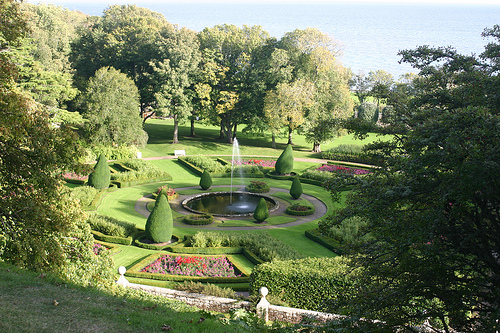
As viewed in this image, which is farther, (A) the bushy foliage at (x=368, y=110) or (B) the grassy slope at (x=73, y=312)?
(A) the bushy foliage at (x=368, y=110)

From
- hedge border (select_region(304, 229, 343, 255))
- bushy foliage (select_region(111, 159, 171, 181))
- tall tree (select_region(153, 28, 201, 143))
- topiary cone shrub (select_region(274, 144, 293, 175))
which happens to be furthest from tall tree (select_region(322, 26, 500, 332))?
tall tree (select_region(153, 28, 201, 143))

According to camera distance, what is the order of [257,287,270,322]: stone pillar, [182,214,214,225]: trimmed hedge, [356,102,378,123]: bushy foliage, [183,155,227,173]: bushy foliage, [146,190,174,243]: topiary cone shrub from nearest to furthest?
[257,287,270,322]: stone pillar
[146,190,174,243]: topiary cone shrub
[182,214,214,225]: trimmed hedge
[183,155,227,173]: bushy foliage
[356,102,378,123]: bushy foliage

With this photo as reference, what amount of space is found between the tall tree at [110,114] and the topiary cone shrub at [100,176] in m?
10.9

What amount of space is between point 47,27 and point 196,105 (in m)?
25.9

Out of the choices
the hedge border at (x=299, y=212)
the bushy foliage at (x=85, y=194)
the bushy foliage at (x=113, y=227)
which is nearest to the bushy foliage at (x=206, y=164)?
the bushy foliage at (x=85, y=194)

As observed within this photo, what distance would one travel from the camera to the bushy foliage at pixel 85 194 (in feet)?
85.9

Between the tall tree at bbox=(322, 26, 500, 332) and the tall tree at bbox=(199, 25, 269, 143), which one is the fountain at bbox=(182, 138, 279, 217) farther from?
the tall tree at bbox=(199, 25, 269, 143)

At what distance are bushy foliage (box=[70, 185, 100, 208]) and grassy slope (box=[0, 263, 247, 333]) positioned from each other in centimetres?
1603

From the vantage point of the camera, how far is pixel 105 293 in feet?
36.3

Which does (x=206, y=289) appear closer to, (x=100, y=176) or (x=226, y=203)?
(x=226, y=203)

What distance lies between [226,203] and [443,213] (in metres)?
21.9

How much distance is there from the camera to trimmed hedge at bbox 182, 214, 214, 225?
24.4 m

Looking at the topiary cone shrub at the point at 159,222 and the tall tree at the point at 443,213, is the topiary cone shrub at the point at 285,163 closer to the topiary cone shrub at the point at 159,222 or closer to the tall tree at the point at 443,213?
the topiary cone shrub at the point at 159,222

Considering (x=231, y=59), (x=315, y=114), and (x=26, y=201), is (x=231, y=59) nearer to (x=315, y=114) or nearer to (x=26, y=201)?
(x=315, y=114)
